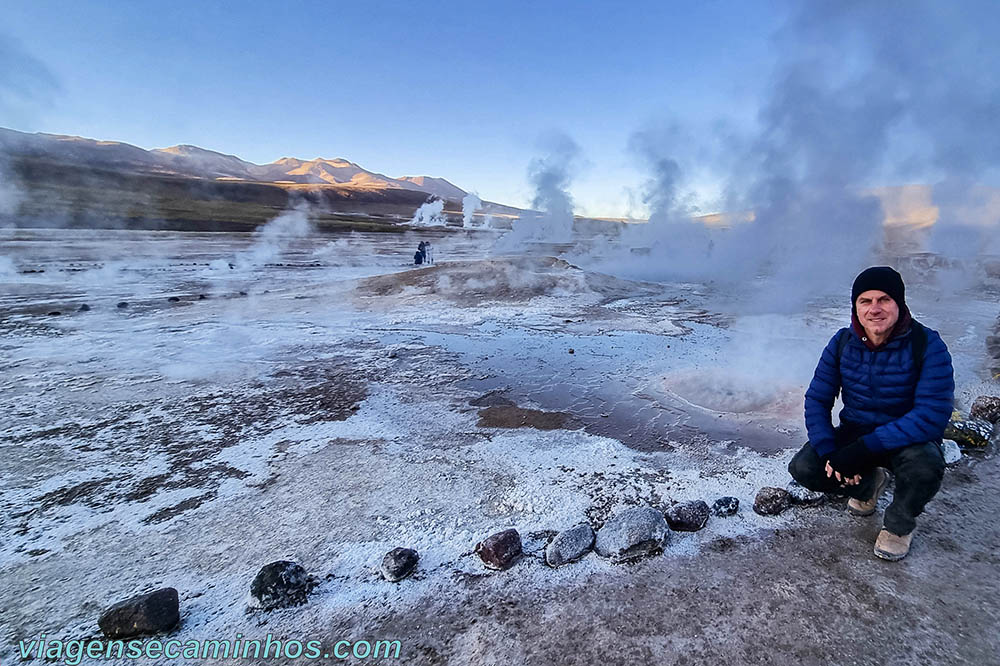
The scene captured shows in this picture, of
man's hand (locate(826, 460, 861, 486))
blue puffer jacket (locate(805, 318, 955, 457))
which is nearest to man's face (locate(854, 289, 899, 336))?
blue puffer jacket (locate(805, 318, 955, 457))

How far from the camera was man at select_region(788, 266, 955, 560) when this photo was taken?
99.5 inches

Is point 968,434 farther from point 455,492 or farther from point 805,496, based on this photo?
point 455,492

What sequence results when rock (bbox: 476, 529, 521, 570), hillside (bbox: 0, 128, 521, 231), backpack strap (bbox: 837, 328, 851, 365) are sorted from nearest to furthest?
rock (bbox: 476, 529, 521, 570)
backpack strap (bbox: 837, 328, 851, 365)
hillside (bbox: 0, 128, 521, 231)

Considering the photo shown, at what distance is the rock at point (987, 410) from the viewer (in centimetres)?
453

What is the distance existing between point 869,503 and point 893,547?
47cm

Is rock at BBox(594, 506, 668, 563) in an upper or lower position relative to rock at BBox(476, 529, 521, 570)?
upper

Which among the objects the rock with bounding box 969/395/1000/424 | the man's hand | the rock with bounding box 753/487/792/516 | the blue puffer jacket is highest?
the blue puffer jacket

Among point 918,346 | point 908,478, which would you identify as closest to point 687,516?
point 908,478

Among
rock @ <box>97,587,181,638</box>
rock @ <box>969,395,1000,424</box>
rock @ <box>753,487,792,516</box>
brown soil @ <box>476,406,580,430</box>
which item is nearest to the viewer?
rock @ <box>97,587,181,638</box>

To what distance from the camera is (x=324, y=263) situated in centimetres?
2325

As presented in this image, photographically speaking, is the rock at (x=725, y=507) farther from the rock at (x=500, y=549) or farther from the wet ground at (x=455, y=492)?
the rock at (x=500, y=549)

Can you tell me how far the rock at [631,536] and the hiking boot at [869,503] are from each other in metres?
1.27

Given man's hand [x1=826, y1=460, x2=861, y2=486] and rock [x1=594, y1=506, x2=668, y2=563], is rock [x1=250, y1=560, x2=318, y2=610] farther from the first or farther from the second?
man's hand [x1=826, y1=460, x2=861, y2=486]

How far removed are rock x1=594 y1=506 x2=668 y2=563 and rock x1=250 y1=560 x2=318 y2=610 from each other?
164cm
